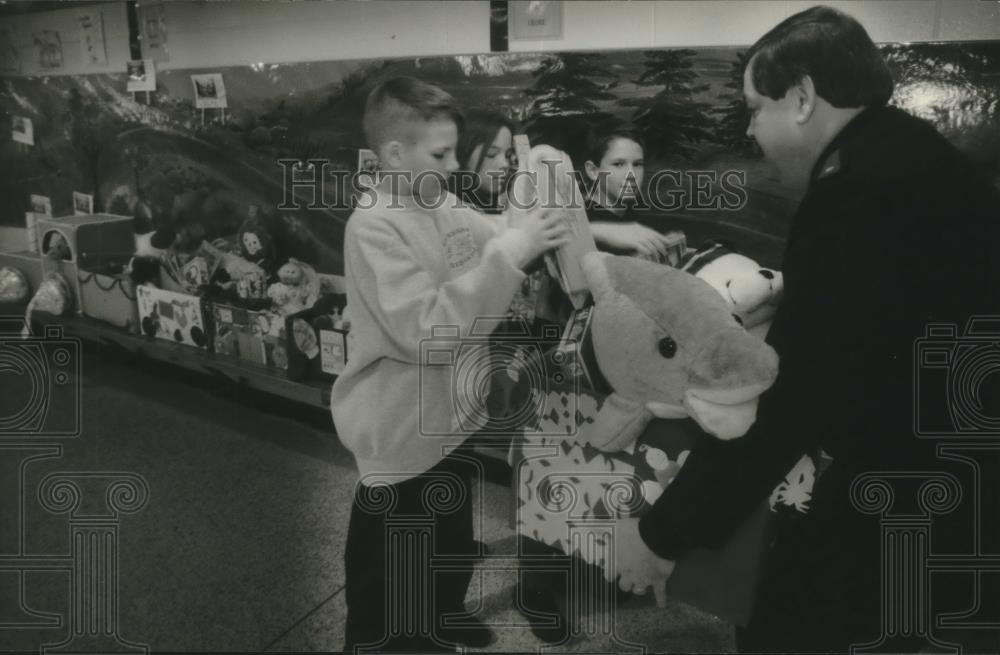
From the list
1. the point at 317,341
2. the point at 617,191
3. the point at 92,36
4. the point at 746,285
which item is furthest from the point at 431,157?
the point at 92,36

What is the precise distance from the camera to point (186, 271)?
1.51m

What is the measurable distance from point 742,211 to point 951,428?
0.47m

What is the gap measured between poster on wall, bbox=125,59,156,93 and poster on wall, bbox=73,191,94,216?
257mm

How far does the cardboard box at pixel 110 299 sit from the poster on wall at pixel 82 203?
127mm

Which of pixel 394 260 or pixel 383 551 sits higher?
pixel 394 260

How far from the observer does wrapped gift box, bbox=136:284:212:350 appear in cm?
154

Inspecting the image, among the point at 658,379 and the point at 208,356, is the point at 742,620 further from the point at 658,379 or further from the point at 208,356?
the point at 208,356

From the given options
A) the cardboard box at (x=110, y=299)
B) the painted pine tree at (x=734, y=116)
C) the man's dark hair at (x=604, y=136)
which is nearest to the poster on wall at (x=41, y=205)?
the cardboard box at (x=110, y=299)

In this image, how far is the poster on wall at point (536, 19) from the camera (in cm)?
124

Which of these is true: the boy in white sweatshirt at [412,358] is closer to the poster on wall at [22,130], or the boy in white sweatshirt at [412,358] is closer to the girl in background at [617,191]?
the girl in background at [617,191]

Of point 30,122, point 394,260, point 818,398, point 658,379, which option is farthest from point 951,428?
point 30,122

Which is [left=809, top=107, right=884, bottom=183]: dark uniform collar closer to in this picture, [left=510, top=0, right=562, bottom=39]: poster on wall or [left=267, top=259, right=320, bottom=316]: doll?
[left=510, top=0, right=562, bottom=39]: poster on wall

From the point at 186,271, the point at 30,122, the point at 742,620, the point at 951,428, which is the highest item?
the point at 30,122

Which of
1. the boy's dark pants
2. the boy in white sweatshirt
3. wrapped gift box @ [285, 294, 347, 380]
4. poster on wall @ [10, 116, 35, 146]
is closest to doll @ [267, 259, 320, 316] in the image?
wrapped gift box @ [285, 294, 347, 380]
